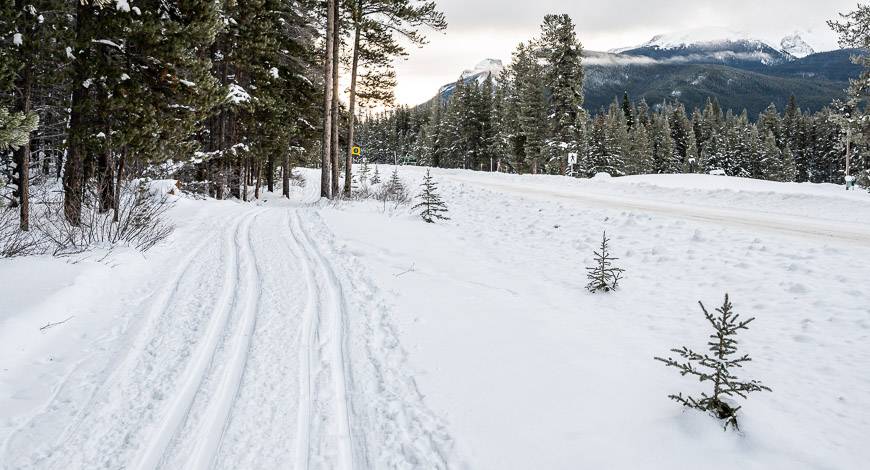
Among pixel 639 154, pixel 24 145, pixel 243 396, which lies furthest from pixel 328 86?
pixel 639 154

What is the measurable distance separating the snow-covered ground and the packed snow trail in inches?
0.8

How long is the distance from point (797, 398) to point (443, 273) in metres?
5.06

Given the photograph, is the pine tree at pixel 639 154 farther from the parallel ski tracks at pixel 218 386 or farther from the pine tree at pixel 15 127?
the pine tree at pixel 15 127

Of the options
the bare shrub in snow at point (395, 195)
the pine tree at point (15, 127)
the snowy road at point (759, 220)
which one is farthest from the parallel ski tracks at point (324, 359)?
the bare shrub in snow at point (395, 195)

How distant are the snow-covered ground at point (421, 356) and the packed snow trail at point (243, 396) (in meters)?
0.02

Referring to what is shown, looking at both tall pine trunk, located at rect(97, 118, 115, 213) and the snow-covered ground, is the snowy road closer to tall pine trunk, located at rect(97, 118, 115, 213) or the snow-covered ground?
the snow-covered ground

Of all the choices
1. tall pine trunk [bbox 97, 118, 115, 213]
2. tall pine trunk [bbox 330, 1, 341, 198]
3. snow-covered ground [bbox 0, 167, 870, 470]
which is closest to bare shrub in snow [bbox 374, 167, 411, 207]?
tall pine trunk [bbox 330, 1, 341, 198]

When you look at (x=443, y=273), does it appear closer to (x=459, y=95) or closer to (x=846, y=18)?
(x=846, y=18)

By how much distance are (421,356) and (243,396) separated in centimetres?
171

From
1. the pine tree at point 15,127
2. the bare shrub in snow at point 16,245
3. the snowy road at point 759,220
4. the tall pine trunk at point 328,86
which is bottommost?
the bare shrub in snow at point 16,245

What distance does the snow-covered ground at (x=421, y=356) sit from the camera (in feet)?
10.3

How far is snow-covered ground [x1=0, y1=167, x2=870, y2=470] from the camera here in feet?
10.3

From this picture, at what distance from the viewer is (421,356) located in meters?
4.66

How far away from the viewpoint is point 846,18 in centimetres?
2353
